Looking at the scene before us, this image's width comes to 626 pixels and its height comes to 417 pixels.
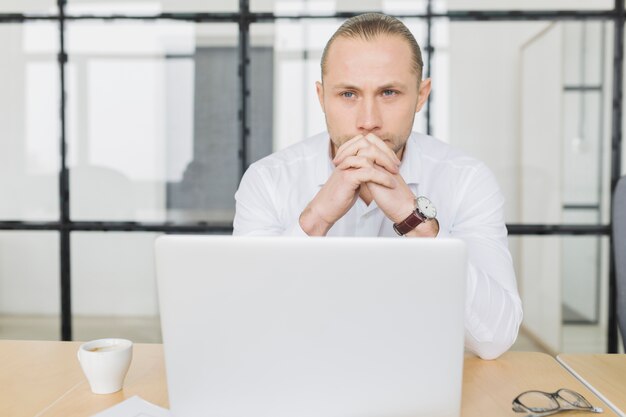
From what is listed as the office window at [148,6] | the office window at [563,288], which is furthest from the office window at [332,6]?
the office window at [563,288]

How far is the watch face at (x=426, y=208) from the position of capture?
136 centimetres

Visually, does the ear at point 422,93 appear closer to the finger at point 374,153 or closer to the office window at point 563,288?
the finger at point 374,153

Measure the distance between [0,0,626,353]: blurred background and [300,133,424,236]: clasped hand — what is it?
1148 millimetres

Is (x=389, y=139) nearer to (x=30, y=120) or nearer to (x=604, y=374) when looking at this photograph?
(x=604, y=374)

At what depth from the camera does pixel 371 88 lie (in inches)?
63.8

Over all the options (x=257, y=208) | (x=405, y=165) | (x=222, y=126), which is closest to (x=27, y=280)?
(x=222, y=126)

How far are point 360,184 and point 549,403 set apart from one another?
0.65 meters

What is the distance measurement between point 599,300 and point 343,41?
1778mm

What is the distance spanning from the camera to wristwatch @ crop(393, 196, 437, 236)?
1.36 m

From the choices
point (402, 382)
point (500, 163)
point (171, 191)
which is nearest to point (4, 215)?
point (171, 191)

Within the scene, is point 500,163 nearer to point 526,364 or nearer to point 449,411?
point 526,364

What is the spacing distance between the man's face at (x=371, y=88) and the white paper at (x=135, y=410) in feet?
3.15

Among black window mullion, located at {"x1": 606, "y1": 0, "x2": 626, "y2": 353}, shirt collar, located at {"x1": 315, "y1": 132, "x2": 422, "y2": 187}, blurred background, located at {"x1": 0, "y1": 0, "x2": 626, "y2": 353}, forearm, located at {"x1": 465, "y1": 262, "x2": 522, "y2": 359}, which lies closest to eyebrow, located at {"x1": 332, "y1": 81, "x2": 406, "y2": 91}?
shirt collar, located at {"x1": 315, "y1": 132, "x2": 422, "y2": 187}

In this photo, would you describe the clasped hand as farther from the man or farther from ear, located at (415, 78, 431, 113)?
ear, located at (415, 78, 431, 113)
